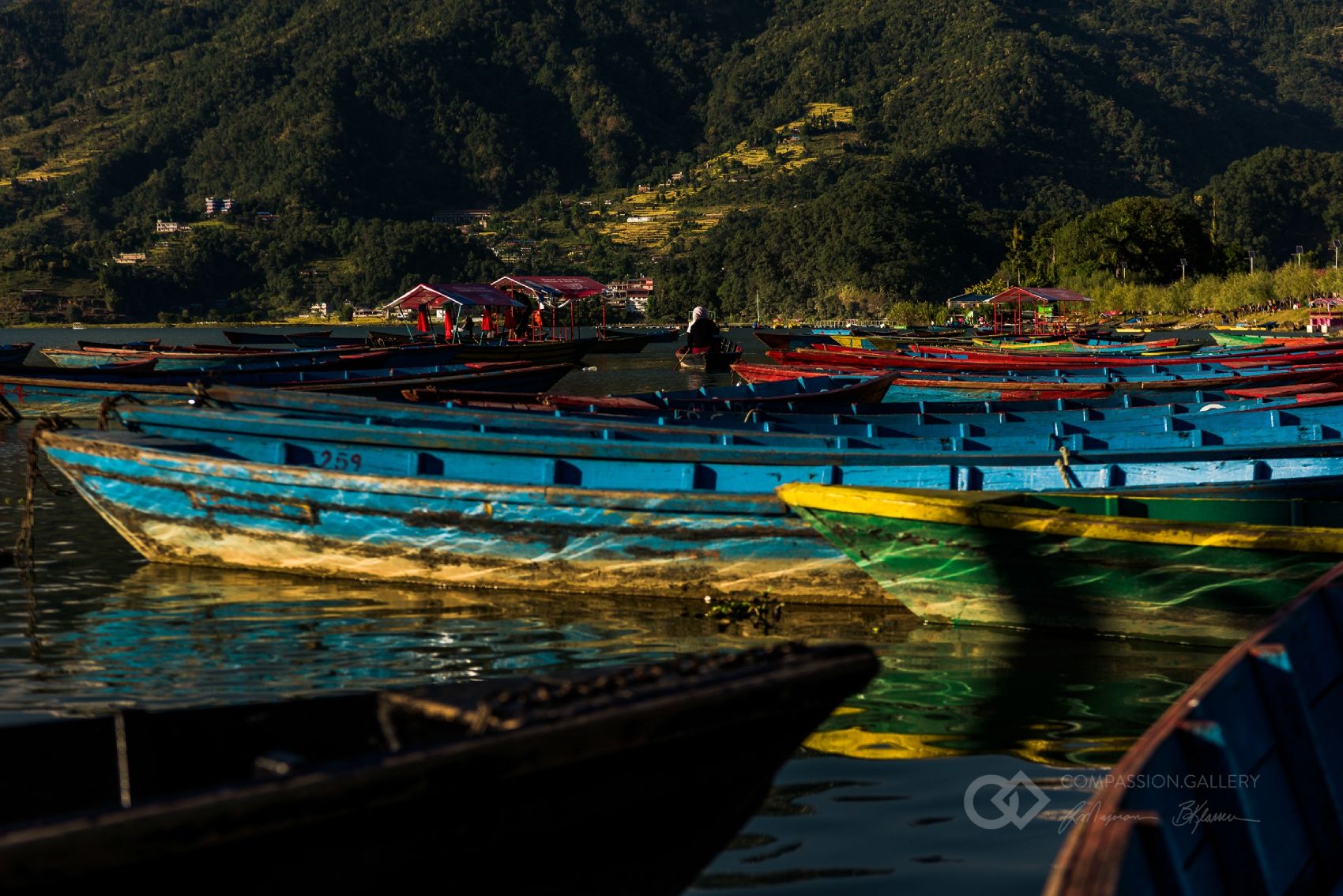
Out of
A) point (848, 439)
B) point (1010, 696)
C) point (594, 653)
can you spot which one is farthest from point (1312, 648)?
point (848, 439)

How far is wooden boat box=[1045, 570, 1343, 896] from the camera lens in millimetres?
3459

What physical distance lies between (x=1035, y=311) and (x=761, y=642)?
87.6 metres

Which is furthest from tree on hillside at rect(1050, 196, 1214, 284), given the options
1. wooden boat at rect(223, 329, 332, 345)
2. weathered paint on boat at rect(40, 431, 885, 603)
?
weathered paint on boat at rect(40, 431, 885, 603)

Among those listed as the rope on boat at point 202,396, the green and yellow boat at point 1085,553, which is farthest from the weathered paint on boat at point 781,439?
the green and yellow boat at point 1085,553

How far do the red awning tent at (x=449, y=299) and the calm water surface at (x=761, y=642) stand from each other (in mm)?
35327

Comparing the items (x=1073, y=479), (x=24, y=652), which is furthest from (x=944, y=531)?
(x=24, y=652)

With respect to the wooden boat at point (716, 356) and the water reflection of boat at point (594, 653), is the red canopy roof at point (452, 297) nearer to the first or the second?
the wooden boat at point (716, 356)

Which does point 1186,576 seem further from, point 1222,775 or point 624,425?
point 624,425

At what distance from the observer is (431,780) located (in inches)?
146

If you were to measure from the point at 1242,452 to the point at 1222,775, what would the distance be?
329 inches

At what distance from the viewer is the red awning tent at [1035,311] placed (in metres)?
67.7

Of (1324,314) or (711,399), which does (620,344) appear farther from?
(711,399)

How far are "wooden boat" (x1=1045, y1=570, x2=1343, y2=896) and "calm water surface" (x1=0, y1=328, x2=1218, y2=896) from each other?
150cm

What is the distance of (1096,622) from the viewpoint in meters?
9.58
